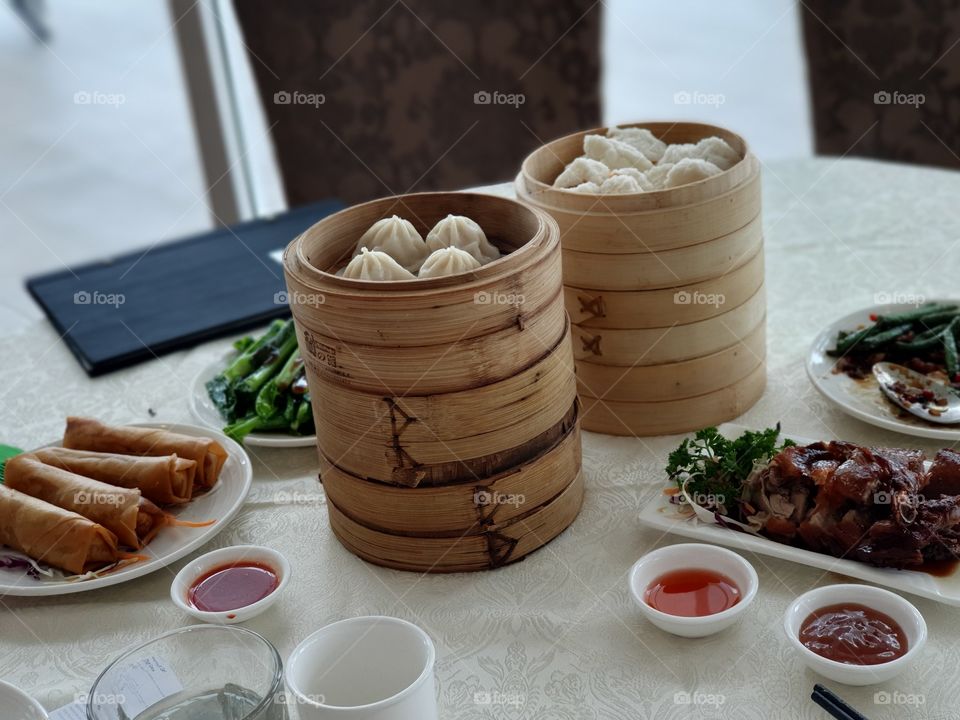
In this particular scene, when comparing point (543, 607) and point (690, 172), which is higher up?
point (690, 172)

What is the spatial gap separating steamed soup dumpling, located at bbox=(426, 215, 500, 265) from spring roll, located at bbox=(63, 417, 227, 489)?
603mm

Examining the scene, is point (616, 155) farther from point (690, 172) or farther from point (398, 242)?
point (398, 242)

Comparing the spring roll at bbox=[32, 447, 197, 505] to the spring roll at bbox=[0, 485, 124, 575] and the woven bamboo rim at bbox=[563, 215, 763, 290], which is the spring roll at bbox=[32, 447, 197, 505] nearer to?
the spring roll at bbox=[0, 485, 124, 575]

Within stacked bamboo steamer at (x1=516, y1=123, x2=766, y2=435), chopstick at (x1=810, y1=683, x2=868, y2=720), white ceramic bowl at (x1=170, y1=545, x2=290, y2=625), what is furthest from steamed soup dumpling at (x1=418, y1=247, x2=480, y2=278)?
chopstick at (x1=810, y1=683, x2=868, y2=720)

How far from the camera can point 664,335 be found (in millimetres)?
2012

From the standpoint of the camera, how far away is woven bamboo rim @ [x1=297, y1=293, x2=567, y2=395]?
5.23 ft

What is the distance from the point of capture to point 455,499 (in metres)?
1.71

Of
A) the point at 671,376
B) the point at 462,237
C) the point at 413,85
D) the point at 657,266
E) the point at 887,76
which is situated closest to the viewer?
the point at 462,237

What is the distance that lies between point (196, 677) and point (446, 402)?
1.78 feet

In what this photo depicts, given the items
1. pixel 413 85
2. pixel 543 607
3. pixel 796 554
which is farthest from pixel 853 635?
pixel 413 85

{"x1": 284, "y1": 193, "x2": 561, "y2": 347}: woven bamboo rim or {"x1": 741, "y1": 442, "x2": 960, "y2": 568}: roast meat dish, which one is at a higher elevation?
{"x1": 284, "y1": 193, "x2": 561, "y2": 347}: woven bamboo rim

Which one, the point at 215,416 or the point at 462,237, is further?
the point at 215,416

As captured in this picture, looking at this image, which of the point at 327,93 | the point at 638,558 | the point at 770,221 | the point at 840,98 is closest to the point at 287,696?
the point at 638,558

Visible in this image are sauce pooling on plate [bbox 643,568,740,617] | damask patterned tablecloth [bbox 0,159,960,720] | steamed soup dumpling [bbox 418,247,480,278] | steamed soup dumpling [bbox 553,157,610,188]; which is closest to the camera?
damask patterned tablecloth [bbox 0,159,960,720]
